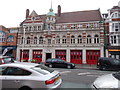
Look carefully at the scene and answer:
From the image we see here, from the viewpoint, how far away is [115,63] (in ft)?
47.1

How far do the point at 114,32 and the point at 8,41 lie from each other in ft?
85.3

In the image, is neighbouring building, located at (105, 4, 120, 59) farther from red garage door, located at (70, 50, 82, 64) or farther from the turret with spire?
the turret with spire

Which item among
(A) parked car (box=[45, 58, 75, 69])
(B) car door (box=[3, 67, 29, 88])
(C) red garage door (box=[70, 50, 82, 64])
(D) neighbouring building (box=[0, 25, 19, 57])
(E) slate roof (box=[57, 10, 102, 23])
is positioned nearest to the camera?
(B) car door (box=[3, 67, 29, 88])

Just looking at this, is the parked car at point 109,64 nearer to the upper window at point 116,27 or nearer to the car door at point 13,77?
the upper window at point 116,27

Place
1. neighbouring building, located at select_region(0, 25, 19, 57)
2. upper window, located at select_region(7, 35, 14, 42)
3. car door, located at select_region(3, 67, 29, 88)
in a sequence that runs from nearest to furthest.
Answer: car door, located at select_region(3, 67, 29, 88) → neighbouring building, located at select_region(0, 25, 19, 57) → upper window, located at select_region(7, 35, 14, 42)

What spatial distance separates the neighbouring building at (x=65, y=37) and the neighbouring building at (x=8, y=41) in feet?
5.38

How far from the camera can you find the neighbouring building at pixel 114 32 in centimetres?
2209

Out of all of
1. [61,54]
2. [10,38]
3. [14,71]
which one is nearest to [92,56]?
[61,54]

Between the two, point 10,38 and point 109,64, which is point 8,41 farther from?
point 109,64

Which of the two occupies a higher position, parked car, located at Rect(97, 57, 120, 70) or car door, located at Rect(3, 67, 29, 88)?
car door, located at Rect(3, 67, 29, 88)

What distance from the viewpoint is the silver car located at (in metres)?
4.12

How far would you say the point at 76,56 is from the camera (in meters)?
24.6

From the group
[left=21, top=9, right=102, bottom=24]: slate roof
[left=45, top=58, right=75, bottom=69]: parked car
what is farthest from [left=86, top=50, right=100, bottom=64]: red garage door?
[left=45, top=58, right=75, bottom=69]: parked car

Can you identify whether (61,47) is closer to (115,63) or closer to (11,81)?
(115,63)
